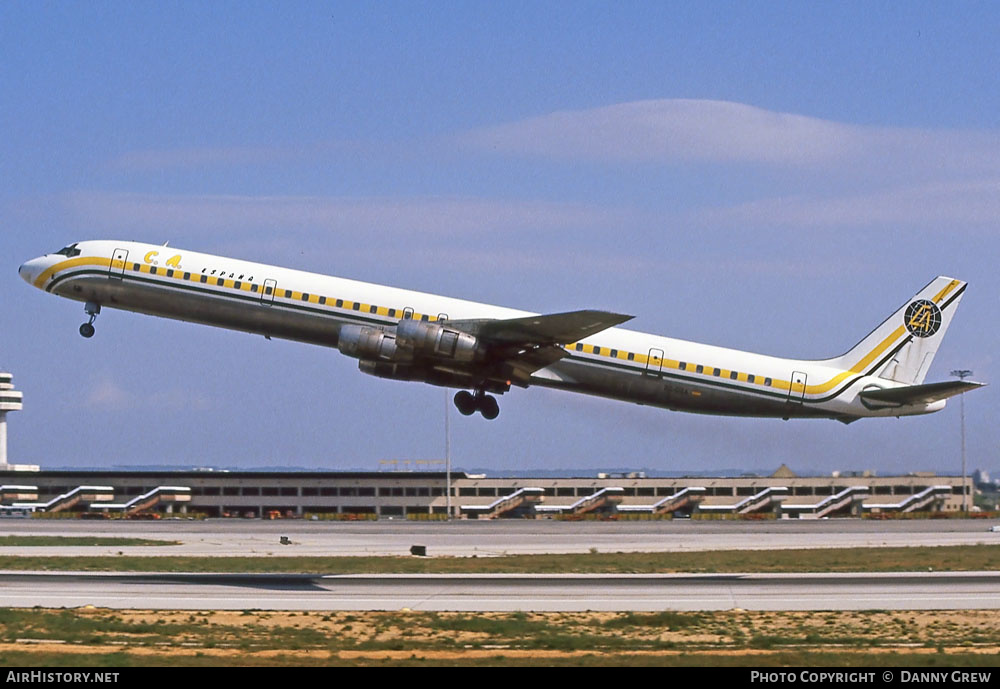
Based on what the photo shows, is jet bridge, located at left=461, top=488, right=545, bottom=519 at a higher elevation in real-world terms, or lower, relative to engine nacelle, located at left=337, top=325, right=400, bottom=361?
lower

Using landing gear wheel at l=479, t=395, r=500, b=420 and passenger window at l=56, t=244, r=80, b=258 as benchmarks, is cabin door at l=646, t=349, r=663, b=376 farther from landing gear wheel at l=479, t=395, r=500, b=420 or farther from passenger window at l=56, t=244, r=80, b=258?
passenger window at l=56, t=244, r=80, b=258

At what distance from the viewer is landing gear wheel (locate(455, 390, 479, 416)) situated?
5481 centimetres

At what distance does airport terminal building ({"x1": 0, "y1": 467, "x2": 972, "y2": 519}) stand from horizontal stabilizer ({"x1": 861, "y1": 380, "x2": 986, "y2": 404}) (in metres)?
78.3

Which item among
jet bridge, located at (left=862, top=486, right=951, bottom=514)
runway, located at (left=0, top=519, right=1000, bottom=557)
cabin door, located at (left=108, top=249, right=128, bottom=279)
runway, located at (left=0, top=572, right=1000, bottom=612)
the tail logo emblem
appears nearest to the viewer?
runway, located at (left=0, top=572, right=1000, bottom=612)

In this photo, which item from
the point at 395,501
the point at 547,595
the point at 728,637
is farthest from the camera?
the point at 395,501

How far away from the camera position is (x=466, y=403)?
54.9m

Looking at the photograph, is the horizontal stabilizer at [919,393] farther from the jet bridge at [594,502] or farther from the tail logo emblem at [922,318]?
the jet bridge at [594,502]

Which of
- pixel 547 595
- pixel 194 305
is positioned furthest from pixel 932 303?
pixel 194 305

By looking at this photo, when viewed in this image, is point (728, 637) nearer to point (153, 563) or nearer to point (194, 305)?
point (194, 305)

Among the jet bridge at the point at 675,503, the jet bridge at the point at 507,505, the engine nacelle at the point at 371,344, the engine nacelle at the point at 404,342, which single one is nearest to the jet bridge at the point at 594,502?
the jet bridge at the point at 675,503

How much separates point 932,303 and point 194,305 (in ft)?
108

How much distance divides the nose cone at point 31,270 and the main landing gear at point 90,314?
3.12 meters

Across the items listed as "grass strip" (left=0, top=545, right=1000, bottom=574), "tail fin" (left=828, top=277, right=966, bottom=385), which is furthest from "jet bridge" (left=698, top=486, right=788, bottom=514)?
"tail fin" (left=828, top=277, right=966, bottom=385)
